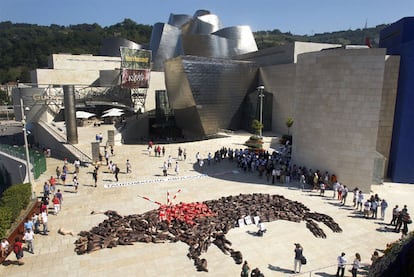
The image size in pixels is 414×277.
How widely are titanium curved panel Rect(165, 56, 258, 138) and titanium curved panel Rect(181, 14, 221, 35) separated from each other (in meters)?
19.8

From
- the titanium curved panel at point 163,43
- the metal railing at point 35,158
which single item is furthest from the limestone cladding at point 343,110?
the titanium curved panel at point 163,43

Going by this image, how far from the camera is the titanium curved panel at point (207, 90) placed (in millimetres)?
32822

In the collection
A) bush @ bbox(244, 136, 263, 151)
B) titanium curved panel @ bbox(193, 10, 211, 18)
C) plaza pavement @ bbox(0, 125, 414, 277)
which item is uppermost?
titanium curved panel @ bbox(193, 10, 211, 18)

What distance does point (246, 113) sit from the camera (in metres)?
38.8

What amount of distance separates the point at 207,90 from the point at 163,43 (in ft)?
63.5

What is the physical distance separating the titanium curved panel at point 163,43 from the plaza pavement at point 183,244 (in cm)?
3230

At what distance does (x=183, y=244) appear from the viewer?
11703mm

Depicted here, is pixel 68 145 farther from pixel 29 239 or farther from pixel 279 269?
pixel 279 269

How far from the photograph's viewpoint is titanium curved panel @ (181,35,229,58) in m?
49.1

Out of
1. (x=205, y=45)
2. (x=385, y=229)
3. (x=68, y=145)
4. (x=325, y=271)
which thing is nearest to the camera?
(x=325, y=271)

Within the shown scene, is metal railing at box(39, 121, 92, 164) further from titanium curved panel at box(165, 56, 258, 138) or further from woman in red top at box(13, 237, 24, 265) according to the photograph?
titanium curved panel at box(165, 56, 258, 138)

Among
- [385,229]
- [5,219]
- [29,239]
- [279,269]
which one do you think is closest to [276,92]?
[385,229]

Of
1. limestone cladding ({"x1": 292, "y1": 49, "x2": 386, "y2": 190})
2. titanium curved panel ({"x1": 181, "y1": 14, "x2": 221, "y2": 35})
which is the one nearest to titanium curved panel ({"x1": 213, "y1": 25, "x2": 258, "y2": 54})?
titanium curved panel ({"x1": 181, "y1": 14, "x2": 221, "y2": 35})

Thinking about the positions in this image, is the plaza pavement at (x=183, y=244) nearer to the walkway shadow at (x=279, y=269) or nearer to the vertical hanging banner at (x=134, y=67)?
the walkway shadow at (x=279, y=269)
